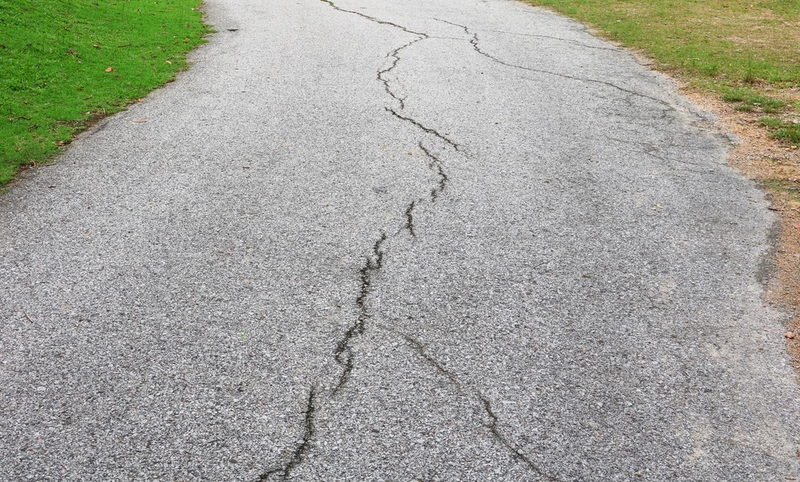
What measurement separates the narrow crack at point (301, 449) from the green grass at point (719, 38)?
274 inches

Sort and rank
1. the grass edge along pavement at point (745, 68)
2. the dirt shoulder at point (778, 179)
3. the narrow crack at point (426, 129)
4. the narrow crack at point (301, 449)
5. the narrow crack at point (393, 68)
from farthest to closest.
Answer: the narrow crack at point (393, 68) < the narrow crack at point (426, 129) < the grass edge along pavement at point (745, 68) < the dirt shoulder at point (778, 179) < the narrow crack at point (301, 449)

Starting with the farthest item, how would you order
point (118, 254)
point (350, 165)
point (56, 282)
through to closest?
1. point (350, 165)
2. point (118, 254)
3. point (56, 282)

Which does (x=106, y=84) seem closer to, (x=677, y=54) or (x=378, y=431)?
(x=378, y=431)

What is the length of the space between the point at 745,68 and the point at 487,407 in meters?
8.60

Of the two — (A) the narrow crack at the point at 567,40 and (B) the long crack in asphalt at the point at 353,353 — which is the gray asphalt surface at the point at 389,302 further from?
(A) the narrow crack at the point at 567,40

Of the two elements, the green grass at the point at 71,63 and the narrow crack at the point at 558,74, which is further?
the narrow crack at the point at 558,74

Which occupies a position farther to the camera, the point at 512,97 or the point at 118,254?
the point at 512,97

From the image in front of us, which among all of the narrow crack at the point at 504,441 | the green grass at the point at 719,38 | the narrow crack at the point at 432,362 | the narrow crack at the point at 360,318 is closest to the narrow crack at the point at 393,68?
the narrow crack at the point at 360,318

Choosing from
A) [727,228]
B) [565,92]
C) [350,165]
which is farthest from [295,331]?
[565,92]

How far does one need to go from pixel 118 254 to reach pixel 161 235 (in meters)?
0.35

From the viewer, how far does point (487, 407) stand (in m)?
3.20

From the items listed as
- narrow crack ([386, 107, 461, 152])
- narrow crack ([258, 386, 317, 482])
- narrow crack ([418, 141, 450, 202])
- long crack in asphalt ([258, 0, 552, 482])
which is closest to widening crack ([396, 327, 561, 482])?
long crack in asphalt ([258, 0, 552, 482])

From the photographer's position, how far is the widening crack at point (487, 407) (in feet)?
9.49

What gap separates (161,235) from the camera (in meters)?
4.71
